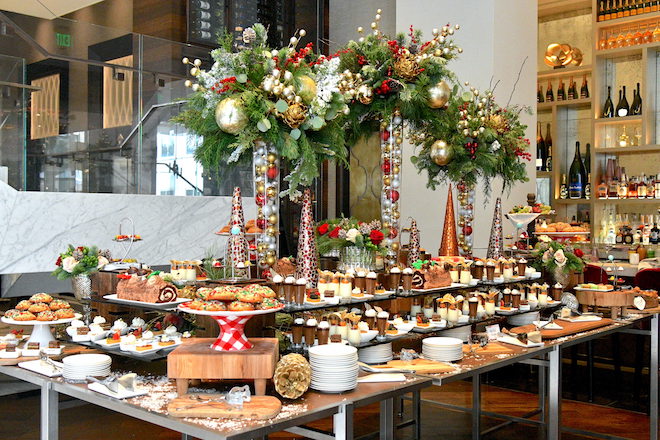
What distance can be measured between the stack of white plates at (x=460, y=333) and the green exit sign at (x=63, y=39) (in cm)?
380

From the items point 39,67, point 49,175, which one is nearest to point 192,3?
point 39,67

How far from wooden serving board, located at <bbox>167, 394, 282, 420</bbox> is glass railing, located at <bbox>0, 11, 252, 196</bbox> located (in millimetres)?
3313

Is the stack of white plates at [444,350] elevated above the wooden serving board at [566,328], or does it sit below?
above

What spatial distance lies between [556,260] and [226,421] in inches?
108

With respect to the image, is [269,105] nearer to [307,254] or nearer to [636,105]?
[307,254]

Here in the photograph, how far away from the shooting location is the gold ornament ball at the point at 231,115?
9.16 ft

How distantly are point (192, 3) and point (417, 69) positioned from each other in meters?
4.07

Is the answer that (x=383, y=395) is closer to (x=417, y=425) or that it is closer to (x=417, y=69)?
(x=417, y=69)

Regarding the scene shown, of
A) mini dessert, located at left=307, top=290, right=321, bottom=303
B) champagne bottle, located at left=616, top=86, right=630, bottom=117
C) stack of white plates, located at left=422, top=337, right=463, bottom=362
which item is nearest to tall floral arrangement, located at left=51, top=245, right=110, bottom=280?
mini dessert, located at left=307, top=290, right=321, bottom=303

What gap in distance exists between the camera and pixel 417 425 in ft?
13.8

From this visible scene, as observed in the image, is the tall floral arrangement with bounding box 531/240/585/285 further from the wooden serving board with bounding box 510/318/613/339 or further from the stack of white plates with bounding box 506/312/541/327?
the stack of white plates with bounding box 506/312/541/327

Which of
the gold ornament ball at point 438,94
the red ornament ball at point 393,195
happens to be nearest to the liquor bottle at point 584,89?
the gold ornament ball at point 438,94

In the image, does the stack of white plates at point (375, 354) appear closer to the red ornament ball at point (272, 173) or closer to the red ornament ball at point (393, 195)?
the red ornament ball at point (272, 173)

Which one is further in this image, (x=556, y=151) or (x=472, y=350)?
(x=556, y=151)
